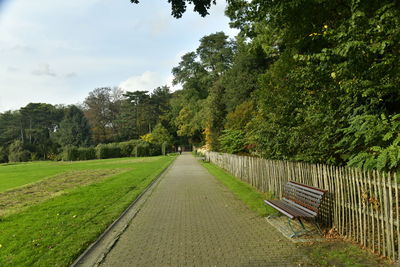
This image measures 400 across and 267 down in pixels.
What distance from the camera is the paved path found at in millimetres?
4262

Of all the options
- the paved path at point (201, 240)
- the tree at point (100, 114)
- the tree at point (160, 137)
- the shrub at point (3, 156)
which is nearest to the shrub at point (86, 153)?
the tree at point (160, 137)

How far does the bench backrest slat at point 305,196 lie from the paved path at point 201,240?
0.88 m

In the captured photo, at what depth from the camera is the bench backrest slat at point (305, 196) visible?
5.29 meters

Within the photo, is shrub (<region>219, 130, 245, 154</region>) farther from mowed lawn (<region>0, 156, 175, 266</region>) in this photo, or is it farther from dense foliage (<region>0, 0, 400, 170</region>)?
mowed lawn (<region>0, 156, 175, 266</region>)

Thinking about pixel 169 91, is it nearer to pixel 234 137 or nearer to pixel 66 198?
pixel 234 137

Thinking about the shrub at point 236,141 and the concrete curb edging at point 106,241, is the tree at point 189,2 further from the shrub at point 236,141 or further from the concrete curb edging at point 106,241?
the shrub at point 236,141

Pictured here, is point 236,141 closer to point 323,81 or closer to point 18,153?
point 323,81

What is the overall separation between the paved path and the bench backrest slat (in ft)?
2.88

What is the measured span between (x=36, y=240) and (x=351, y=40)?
7.42m

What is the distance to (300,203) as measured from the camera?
19.6 feet

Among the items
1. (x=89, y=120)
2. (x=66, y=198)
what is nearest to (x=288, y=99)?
(x=66, y=198)

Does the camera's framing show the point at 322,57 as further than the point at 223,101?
No

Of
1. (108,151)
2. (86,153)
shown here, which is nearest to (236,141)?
(108,151)

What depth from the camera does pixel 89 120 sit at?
254 feet
